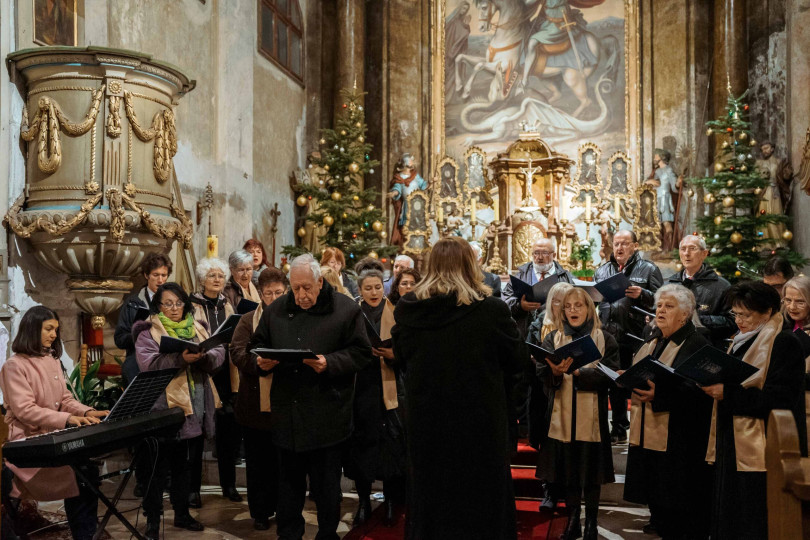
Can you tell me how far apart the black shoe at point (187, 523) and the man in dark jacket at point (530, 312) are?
221 centimetres

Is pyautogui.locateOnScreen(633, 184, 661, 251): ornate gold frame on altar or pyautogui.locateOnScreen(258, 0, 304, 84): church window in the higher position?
pyautogui.locateOnScreen(258, 0, 304, 84): church window

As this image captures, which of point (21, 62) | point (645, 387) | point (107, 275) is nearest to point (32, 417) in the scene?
point (107, 275)

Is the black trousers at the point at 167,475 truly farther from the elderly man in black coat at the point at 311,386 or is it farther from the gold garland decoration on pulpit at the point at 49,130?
the gold garland decoration on pulpit at the point at 49,130

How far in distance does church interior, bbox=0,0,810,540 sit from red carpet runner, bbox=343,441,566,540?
0.03 m

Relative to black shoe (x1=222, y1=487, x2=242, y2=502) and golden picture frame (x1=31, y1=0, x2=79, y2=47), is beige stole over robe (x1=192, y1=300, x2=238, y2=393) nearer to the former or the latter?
black shoe (x1=222, y1=487, x2=242, y2=502)

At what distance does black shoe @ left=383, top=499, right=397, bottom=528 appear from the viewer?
4.85 metres

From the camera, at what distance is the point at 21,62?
253 inches

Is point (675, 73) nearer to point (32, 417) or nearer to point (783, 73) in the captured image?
point (783, 73)

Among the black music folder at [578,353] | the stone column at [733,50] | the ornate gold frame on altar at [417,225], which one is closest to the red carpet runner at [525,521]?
the black music folder at [578,353]

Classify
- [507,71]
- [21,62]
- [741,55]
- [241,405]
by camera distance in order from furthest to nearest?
[507,71] → [741,55] → [21,62] → [241,405]

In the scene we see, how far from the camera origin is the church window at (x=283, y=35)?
40.1ft

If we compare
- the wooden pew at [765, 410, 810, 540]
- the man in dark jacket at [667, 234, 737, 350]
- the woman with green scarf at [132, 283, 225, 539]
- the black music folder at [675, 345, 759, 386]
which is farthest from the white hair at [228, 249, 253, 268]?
the wooden pew at [765, 410, 810, 540]

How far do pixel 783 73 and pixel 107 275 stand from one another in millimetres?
10878

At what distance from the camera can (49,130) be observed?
648 centimetres
